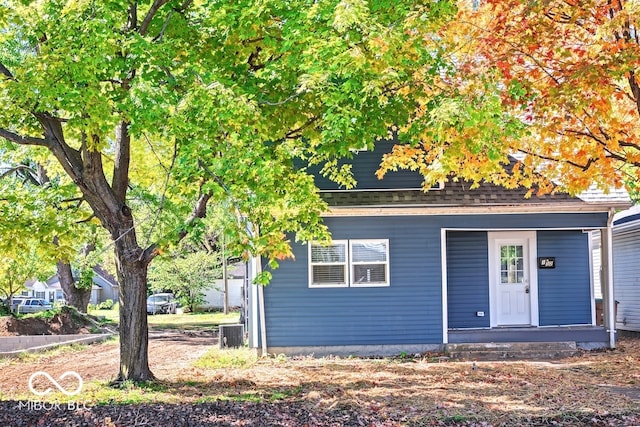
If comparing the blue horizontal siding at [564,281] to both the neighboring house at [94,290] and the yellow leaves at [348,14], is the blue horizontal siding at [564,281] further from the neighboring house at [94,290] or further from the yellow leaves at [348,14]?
the neighboring house at [94,290]

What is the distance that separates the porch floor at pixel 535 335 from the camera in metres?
15.6

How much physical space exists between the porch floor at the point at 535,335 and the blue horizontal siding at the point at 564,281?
877mm

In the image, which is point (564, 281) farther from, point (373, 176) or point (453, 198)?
point (373, 176)

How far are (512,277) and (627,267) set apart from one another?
588cm

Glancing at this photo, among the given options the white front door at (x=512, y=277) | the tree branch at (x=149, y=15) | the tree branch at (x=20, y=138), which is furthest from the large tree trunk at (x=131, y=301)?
the white front door at (x=512, y=277)

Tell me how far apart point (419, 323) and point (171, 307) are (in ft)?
101

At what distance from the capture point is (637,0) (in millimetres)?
10195

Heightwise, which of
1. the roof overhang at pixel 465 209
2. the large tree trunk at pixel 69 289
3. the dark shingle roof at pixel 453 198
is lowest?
the large tree trunk at pixel 69 289

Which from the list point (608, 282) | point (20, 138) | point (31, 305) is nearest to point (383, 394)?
point (20, 138)

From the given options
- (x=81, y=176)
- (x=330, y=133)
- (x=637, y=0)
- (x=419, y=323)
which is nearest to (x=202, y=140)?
(x=330, y=133)

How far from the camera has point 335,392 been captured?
10.4m

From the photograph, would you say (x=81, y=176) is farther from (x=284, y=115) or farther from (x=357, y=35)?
(x=357, y=35)

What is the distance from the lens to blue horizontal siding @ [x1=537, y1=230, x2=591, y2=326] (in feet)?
55.5

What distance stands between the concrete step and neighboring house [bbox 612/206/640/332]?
5665mm
